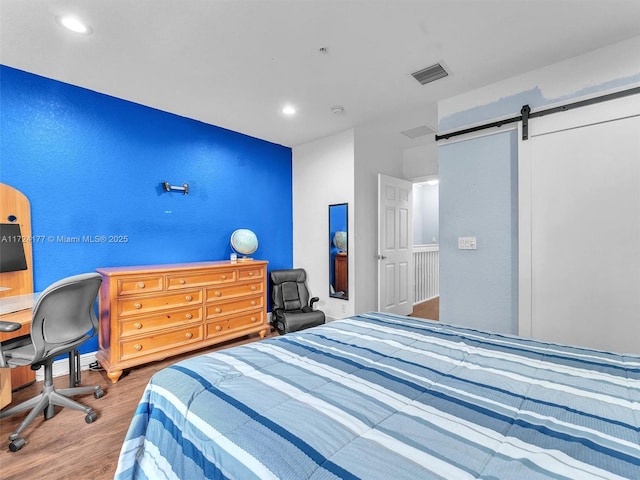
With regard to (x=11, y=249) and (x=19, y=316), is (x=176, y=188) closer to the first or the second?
(x=11, y=249)

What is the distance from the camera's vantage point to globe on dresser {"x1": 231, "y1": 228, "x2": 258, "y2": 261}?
3.77 m

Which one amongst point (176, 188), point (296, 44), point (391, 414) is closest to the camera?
point (391, 414)

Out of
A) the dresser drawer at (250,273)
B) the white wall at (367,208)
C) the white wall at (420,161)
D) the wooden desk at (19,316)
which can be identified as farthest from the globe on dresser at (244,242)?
the white wall at (420,161)

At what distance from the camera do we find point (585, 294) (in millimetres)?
2326

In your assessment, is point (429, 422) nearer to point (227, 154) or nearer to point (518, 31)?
point (518, 31)

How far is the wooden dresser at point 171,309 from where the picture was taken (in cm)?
262

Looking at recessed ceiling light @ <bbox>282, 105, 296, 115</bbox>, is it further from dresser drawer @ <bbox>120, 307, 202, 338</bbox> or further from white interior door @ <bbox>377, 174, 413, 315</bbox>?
dresser drawer @ <bbox>120, 307, 202, 338</bbox>

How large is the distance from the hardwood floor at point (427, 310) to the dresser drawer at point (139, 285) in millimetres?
3638

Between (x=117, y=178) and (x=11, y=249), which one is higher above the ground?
(x=117, y=178)

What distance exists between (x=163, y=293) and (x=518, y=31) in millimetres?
3550

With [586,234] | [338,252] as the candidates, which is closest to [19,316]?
[338,252]

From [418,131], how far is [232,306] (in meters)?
3.32

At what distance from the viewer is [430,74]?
8.49ft

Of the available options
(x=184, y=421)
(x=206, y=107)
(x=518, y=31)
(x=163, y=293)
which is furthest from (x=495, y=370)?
(x=206, y=107)
